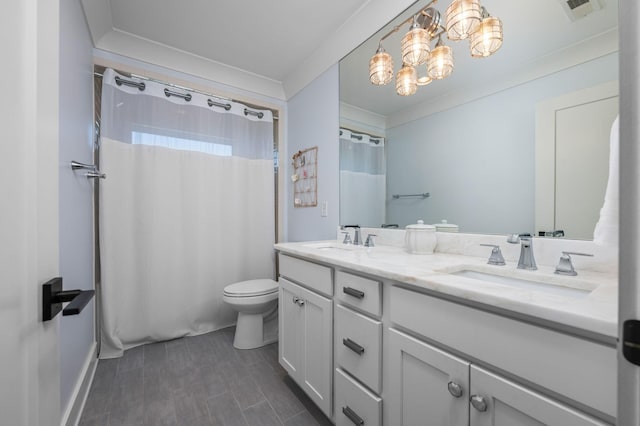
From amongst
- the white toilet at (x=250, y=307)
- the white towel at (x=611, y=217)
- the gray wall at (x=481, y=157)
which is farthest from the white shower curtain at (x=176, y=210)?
the white towel at (x=611, y=217)

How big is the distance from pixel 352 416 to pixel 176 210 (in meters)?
1.89

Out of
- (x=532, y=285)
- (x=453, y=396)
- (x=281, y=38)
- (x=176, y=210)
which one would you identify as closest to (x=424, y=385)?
(x=453, y=396)

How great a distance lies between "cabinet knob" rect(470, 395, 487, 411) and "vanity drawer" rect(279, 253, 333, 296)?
2.08 feet

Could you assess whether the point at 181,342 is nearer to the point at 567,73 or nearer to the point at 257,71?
the point at 257,71

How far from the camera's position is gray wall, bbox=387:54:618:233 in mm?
1051

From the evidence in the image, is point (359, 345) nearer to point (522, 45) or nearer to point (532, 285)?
point (532, 285)

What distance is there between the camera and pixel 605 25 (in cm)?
89

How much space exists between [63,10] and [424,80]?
5.85 feet

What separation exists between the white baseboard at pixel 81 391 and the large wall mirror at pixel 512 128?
6.07 feet

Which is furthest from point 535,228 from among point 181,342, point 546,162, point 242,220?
point 181,342

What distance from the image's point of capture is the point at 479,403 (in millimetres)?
645

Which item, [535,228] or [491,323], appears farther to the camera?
[535,228]

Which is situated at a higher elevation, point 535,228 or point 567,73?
point 567,73

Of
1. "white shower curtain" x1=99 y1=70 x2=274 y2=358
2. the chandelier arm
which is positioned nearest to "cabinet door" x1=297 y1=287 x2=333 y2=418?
"white shower curtain" x1=99 y1=70 x2=274 y2=358
